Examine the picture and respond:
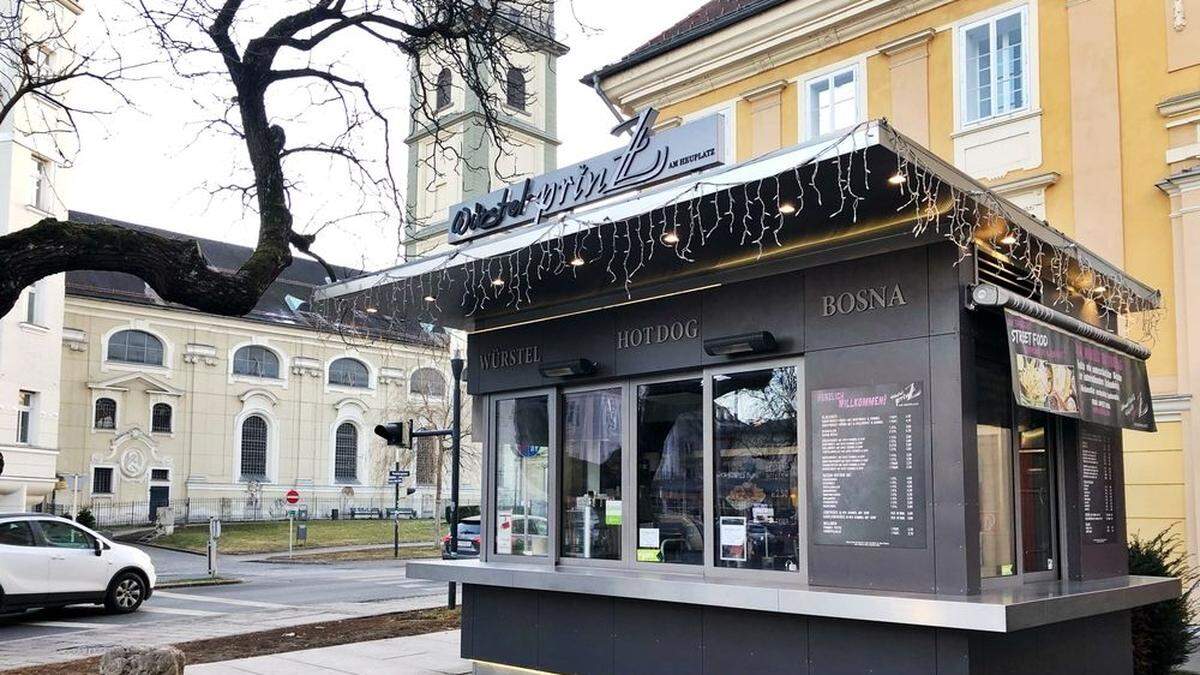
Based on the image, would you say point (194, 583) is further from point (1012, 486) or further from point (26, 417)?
point (1012, 486)

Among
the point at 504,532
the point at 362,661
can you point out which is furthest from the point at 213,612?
the point at 504,532

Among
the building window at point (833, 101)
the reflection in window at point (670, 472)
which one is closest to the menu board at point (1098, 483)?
the reflection in window at point (670, 472)

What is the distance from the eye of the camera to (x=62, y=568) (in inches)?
685

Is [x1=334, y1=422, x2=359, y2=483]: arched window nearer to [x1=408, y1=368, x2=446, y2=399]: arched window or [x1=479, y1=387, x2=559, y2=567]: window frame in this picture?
[x1=408, y1=368, x2=446, y2=399]: arched window

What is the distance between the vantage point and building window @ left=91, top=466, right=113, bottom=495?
4878cm

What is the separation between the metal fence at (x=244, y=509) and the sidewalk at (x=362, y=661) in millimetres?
35853

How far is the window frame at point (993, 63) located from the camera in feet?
54.0

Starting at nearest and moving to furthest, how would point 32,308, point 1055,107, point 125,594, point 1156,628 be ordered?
point 1156,628
point 1055,107
point 125,594
point 32,308

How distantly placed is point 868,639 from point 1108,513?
3.61m

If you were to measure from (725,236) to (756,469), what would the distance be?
1948 millimetres

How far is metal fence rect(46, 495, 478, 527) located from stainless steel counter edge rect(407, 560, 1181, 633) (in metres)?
39.5

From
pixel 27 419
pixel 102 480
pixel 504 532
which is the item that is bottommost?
pixel 102 480

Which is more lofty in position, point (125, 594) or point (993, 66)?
point (993, 66)

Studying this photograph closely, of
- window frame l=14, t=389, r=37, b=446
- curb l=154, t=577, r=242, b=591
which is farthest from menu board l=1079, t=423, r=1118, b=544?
window frame l=14, t=389, r=37, b=446
